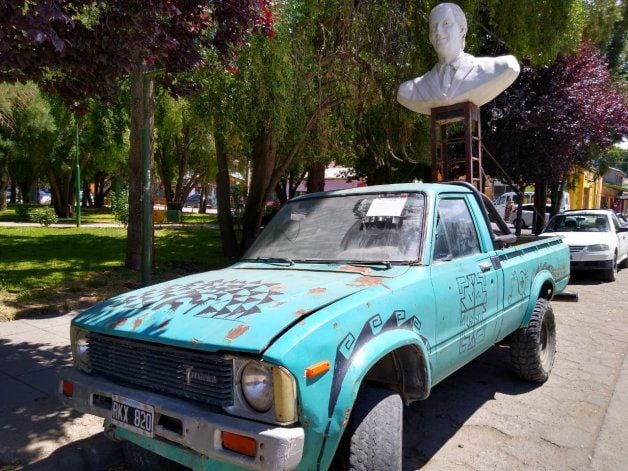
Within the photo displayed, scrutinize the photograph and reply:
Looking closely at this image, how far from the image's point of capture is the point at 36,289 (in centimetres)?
748

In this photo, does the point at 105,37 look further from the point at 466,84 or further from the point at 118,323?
the point at 466,84

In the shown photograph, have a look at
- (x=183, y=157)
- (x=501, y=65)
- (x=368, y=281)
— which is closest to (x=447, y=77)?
(x=501, y=65)

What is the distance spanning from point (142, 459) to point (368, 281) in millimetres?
1874

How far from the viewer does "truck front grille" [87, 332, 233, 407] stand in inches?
93.1

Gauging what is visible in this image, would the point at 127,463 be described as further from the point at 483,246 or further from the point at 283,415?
the point at 483,246

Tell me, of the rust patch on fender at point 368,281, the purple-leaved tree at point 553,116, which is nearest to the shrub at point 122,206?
the purple-leaved tree at point 553,116

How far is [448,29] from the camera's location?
278 inches

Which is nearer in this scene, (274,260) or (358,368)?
(358,368)

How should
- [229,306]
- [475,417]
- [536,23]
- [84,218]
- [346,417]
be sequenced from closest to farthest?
[346,417], [229,306], [475,417], [536,23], [84,218]

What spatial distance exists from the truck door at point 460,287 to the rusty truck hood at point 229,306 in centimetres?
40

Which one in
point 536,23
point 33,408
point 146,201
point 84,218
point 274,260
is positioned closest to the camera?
point 274,260

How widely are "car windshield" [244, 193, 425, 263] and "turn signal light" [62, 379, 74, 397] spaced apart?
157 centimetres

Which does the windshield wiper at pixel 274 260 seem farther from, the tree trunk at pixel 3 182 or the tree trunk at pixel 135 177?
the tree trunk at pixel 3 182

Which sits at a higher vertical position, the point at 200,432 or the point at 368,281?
the point at 368,281
